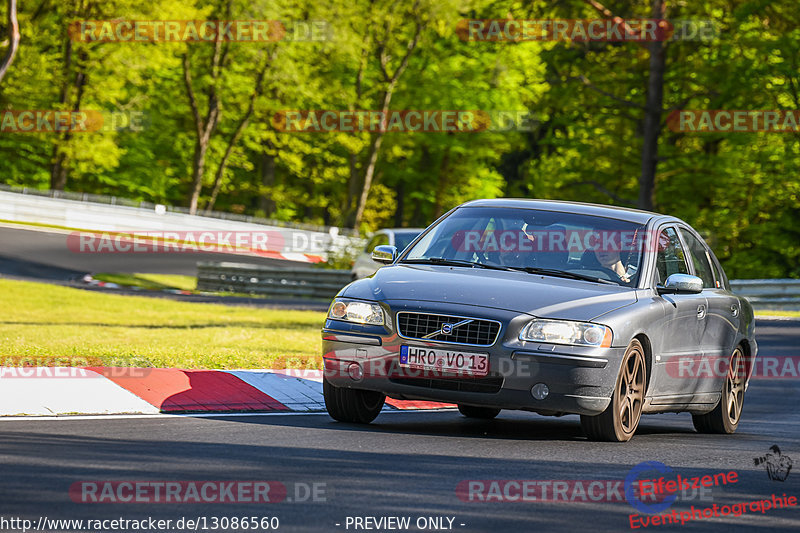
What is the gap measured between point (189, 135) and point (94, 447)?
56290mm

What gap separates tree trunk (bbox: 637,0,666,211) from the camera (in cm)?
2878

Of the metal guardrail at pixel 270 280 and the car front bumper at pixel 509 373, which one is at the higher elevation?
the car front bumper at pixel 509 373

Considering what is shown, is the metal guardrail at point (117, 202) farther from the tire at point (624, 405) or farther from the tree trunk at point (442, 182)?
the tire at point (624, 405)

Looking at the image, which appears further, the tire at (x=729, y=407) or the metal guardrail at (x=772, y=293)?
the metal guardrail at (x=772, y=293)

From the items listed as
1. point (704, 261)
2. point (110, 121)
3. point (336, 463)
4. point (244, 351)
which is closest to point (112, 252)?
point (110, 121)

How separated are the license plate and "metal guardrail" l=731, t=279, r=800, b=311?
2300 cm

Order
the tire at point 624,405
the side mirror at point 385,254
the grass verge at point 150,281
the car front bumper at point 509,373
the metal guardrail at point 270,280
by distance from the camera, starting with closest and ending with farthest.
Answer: the car front bumper at point 509,373 < the tire at point 624,405 < the side mirror at point 385,254 < the metal guardrail at point 270,280 < the grass verge at point 150,281

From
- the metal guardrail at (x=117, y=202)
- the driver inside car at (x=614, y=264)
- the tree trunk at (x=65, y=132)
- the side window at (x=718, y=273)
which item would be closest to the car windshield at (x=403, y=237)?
the side window at (x=718, y=273)

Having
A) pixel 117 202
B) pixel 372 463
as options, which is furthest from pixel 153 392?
pixel 117 202

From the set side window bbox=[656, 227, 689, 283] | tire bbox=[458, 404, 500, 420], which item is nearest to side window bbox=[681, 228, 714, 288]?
side window bbox=[656, 227, 689, 283]

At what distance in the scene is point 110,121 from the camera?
180ft

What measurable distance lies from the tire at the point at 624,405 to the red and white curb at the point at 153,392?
249 centimetres

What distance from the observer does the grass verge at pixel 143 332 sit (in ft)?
40.7

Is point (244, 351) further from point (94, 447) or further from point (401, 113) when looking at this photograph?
point (401, 113)
